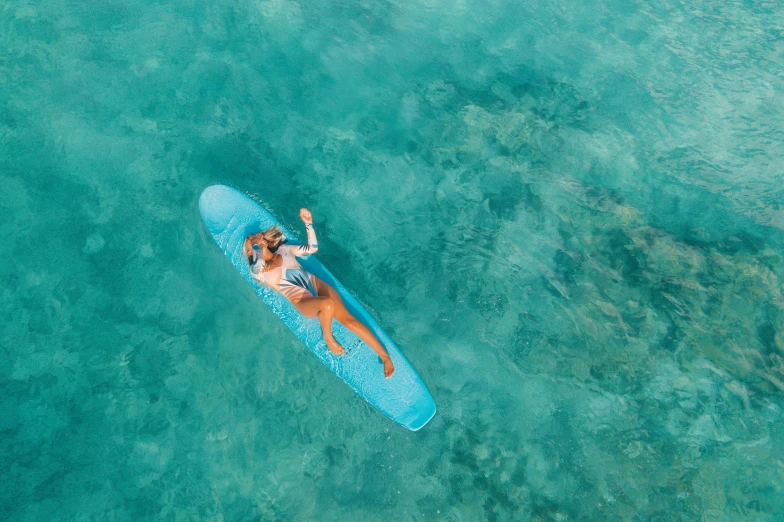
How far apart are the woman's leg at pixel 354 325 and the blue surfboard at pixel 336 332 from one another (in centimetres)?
14

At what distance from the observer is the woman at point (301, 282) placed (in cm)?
578

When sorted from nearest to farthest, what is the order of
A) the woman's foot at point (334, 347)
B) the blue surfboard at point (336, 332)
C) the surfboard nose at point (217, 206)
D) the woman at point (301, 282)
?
the woman at point (301, 282) < the woman's foot at point (334, 347) < the blue surfboard at point (336, 332) < the surfboard nose at point (217, 206)

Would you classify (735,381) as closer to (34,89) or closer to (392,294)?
(392,294)

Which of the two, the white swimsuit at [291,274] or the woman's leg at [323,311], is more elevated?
the white swimsuit at [291,274]

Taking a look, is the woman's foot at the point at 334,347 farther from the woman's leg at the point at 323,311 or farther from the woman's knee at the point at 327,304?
the woman's knee at the point at 327,304

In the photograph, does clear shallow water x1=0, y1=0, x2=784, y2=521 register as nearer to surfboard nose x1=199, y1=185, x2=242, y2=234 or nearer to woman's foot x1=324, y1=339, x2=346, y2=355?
surfboard nose x1=199, y1=185, x2=242, y2=234

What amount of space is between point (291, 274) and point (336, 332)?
0.97 meters

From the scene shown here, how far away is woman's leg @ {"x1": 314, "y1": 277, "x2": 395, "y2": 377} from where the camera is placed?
6000 mm

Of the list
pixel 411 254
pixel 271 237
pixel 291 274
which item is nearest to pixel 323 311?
pixel 291 274

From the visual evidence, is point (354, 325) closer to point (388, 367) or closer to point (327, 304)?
point (327, 304)

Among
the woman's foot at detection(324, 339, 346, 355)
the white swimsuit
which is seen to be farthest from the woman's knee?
the woman's foot at detection(324, 339, 346, 355)

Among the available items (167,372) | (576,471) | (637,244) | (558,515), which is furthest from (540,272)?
(167,372)

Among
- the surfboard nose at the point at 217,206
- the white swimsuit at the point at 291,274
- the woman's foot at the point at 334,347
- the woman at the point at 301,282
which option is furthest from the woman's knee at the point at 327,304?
the surfboard nose at the point at 217,206

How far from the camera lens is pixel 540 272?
6895 millimetres
